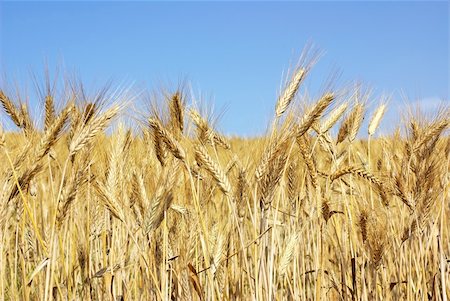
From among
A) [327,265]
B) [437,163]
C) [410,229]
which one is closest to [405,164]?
[437,163]

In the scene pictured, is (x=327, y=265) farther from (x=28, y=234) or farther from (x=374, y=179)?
(x=28, y=234)

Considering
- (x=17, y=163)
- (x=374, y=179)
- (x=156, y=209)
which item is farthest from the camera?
(x=374, y=179)

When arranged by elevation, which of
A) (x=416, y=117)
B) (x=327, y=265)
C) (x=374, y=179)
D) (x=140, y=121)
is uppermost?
(x=416, y=117)

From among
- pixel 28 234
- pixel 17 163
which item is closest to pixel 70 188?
pixel 17 163

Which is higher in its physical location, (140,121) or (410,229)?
(140,121)

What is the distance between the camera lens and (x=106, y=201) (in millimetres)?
Result: 1986

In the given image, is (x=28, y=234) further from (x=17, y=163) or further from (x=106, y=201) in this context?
(x=106, y=201)

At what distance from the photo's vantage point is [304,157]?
2381 mm

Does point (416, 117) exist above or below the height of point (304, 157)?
above

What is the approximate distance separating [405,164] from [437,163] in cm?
15

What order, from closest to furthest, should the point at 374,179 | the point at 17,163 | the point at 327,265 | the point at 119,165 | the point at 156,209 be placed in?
1. the point at 156,209
2. the point at 17,163
3. the point at 119,165
4. the point at 374,179
5. the point at 327,265

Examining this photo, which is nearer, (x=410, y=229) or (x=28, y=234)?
(x=410, y=229)

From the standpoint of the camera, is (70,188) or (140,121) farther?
(140,121)

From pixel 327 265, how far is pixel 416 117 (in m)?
1.13
